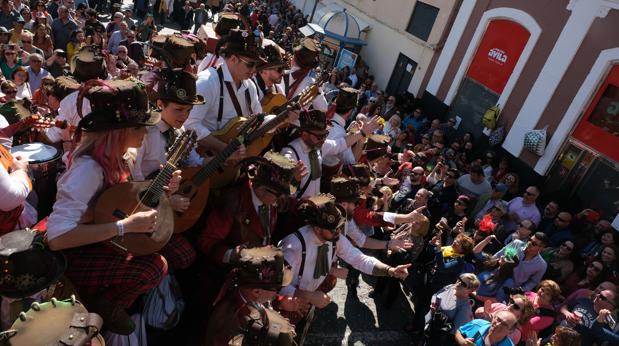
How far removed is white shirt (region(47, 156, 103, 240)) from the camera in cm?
203

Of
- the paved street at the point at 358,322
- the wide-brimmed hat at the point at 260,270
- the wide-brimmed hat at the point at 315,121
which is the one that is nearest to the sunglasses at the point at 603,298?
the paved street at the point at 358,322

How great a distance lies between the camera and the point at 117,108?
2227mm

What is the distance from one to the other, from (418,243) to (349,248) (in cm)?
194

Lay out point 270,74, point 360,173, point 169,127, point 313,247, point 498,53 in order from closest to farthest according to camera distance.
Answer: point 169,127, point 313,247, point 270,74, point 360,173, point 498,53

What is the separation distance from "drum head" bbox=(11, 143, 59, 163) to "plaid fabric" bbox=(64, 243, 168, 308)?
1144 millimetres

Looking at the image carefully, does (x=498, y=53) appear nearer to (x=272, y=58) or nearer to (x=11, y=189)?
(x=272, y=58)

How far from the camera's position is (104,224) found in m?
2.13

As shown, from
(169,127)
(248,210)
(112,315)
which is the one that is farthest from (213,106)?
(112,315)

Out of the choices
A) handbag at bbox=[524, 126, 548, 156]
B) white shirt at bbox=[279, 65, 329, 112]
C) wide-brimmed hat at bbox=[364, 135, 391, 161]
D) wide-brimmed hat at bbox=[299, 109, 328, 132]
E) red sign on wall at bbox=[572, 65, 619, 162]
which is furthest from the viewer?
handbag at bbox=[524, 126, 548, 156]

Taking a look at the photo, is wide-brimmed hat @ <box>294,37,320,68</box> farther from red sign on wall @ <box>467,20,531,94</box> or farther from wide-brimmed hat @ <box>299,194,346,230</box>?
red sign on wall @ <box>467,20,531,94</box>

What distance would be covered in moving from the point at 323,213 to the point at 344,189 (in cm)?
66

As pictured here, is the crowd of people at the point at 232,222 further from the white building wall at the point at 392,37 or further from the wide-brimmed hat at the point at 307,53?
the white building wall at the point at 392,37

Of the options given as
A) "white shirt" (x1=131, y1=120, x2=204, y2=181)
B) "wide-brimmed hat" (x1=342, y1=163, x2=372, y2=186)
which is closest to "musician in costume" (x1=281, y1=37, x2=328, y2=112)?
"wide-brimmed hat" (x1=342, y1=163, x2=372, y2=186)

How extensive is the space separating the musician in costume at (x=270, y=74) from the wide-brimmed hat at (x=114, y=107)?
6.83 feet
